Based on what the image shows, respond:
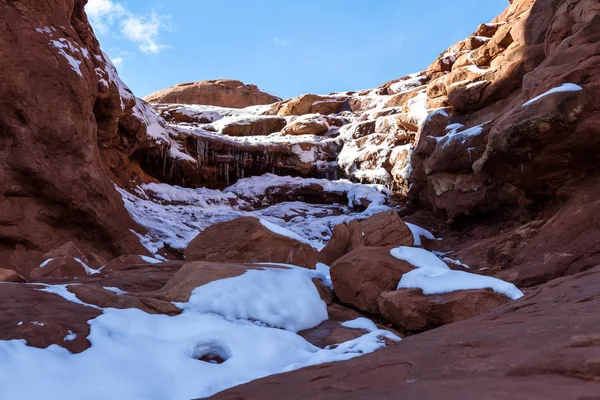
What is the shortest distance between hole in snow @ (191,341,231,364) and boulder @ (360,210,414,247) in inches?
358

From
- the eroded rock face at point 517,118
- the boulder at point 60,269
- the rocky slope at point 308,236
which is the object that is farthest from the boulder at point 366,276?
the eroded rock face at point 517,118

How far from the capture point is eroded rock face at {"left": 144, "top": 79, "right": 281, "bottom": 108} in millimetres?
54312

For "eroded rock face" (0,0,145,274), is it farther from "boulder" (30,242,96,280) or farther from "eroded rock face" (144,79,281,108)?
"eroded rock face" (144,79,281,108)

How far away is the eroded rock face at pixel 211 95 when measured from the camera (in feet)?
178

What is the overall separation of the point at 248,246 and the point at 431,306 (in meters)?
4.12

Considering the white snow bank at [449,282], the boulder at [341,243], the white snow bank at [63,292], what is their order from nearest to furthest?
the white snow bank at [63,292] → the white snow bank at [449,282] → the boulder at [341,243]

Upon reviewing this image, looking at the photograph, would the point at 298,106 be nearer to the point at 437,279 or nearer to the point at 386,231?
the point at 386,231

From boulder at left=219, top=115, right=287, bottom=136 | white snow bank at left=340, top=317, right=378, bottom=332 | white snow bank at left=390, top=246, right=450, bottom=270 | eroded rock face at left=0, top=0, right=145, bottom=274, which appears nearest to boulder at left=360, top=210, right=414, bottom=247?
white snow bank at left=390, top=246, right=450, bottom=270

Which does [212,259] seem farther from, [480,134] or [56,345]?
[480,134]

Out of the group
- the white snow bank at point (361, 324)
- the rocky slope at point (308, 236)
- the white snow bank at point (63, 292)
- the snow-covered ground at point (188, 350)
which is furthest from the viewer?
the white snow bank at point (361, 324)

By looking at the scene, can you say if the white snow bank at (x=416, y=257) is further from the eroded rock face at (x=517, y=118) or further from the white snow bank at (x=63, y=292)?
the white snow bank at (x=63, y=292)

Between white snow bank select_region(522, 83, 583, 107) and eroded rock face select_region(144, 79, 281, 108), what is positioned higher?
eroded rock face select_region(144, 79, 281, 108)

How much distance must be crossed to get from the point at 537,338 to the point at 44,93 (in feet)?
47.4

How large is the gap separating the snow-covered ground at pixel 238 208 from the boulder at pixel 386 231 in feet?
17.0
